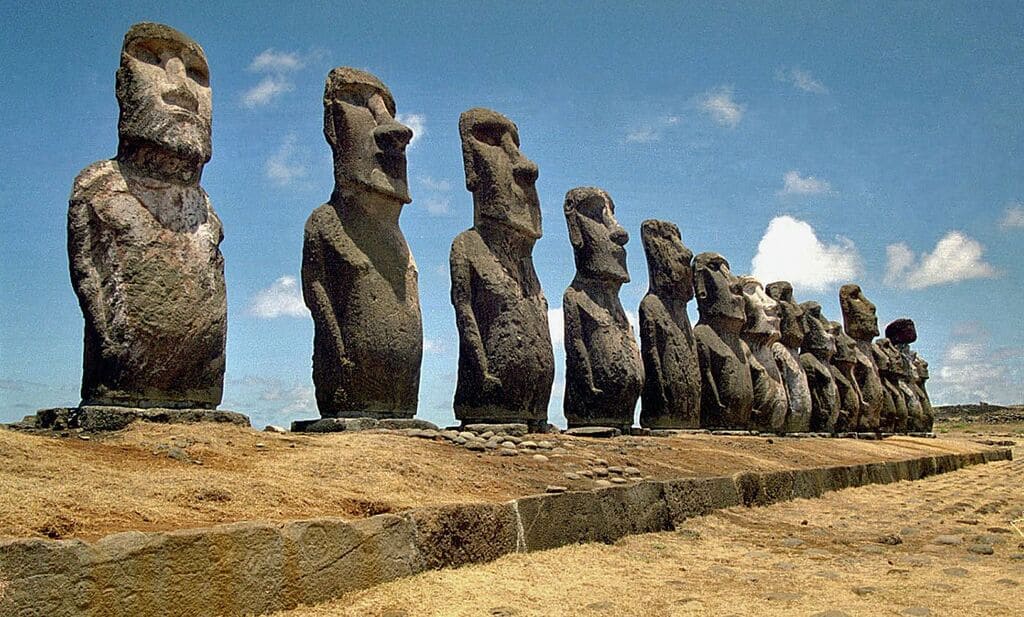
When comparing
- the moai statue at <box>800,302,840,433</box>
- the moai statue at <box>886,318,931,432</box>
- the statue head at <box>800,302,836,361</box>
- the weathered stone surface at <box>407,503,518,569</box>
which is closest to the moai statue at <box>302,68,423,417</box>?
the weathered stone surface at <box>407,503,518,569</box>

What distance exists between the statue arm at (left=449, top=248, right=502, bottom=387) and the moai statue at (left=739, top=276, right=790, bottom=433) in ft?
25.7

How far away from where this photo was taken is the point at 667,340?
14203 millimetres

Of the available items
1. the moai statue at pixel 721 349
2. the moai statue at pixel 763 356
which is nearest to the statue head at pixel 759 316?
the moai statue at pixel 763 356

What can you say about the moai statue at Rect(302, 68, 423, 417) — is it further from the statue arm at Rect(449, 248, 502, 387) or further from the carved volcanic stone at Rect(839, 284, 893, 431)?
the carved volcanic stone at Rect(839, 284, 893, 431)

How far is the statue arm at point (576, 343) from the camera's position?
12.2 m

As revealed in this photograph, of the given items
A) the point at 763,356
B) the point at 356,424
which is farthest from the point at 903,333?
the point at 356,424

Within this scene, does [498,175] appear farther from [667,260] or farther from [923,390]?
[923,390]

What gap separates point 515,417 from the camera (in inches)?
403

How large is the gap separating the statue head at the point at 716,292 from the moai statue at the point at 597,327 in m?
3.84

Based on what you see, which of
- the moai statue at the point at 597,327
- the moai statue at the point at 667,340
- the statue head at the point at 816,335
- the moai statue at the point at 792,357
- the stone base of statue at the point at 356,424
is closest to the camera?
the stone base of statue at the point at 356,424

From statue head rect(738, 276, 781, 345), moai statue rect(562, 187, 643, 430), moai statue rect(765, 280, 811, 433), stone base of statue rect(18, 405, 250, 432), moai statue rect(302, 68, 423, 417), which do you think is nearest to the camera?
stone base of statue rect(18, 405, 250, 432)

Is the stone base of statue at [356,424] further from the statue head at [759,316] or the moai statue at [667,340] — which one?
the statue head at [759,316]

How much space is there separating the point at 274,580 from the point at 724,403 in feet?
40.6

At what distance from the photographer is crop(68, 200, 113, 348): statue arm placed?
6812mm
